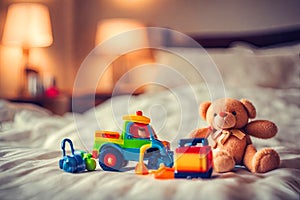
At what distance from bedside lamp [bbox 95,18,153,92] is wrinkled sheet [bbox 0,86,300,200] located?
82 cm

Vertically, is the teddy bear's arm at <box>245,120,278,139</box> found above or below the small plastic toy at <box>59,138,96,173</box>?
above

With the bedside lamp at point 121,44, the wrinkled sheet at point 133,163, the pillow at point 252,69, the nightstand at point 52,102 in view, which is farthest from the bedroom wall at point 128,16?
the wrinkled sheet at point 133,163

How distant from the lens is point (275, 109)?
5.34ft

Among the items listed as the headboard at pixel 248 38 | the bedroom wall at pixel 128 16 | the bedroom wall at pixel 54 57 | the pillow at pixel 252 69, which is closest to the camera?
the pillow at pixel 252 69

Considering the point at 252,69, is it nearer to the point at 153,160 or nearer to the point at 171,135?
the point at 171,135

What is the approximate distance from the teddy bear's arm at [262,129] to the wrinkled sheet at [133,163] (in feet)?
0.27

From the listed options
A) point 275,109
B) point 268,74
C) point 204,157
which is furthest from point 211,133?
point 268,74

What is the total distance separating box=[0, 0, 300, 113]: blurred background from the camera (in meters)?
2.66

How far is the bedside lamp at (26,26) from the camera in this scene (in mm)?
2652

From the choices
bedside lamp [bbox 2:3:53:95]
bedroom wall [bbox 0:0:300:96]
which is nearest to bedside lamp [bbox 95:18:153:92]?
bedroom wall [bbox 0:0:300:96]

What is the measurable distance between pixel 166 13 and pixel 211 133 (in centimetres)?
187

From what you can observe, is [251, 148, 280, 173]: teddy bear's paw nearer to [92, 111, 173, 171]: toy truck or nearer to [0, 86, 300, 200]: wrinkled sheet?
[0, 86, 300, 200]: wrinkled sheet

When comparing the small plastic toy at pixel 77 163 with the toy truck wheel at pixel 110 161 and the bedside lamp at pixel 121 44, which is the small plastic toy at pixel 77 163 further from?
the bedside lamp at pixel 121 44

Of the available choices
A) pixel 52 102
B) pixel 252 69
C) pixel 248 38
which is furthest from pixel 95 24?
pixel 252 69
